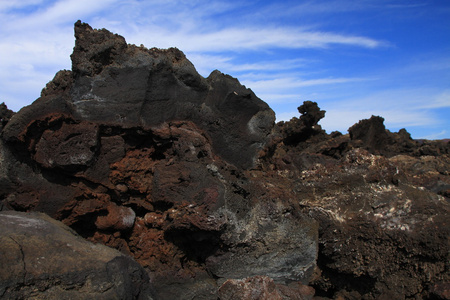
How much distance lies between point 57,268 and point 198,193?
1.22 meters

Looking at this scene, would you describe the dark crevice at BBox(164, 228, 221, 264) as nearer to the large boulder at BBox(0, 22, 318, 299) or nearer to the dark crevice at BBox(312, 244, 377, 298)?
the large boulder at BBox(0, 22, 318, 299)

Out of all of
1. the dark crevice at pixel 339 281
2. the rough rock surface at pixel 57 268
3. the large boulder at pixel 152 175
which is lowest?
the dark crevice at pixel 339 281

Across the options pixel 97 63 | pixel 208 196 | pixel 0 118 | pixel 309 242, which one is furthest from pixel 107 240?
pixel 0 118

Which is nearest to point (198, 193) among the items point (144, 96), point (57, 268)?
point (144, 96)

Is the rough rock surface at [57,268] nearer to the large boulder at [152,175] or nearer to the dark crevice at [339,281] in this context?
the large boulder at [152,175]

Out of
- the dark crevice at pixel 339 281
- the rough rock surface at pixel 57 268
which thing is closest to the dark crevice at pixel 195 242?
the rough rock surface at pixel 57 268

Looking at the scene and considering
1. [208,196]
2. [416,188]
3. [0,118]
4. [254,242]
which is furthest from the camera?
[0,118]

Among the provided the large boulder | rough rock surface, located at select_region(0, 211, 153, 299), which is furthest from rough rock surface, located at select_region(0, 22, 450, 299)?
rough rock surface, located at select_region(0, 211, 153, 299)

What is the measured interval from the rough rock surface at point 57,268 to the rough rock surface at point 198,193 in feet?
1.75

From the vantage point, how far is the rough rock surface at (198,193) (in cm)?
325

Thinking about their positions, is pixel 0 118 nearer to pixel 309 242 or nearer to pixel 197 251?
pixel 197 251

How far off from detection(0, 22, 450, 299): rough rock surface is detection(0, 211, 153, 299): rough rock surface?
21.0 inches

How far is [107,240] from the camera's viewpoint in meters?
3.45

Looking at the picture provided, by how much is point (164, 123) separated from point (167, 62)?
57 centimetres
